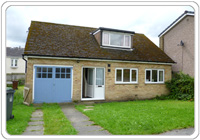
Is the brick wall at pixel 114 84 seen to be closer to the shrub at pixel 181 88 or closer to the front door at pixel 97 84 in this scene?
the front door at pixel 97 84

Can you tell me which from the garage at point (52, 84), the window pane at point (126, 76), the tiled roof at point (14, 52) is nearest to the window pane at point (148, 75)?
the window pane at point (126, 76)

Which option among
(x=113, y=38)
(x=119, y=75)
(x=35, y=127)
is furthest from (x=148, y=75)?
(x=35, y=127)

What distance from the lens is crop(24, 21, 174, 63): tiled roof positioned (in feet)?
38.9

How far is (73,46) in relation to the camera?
43.1 ft

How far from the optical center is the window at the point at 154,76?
1477 centimetres

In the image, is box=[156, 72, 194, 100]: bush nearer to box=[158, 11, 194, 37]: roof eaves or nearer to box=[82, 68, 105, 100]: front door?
box=[82, 68, 105, 100]: front door

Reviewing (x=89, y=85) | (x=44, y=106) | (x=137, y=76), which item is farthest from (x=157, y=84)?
(x=44, y=106)

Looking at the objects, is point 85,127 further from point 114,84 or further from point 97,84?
point 114,84

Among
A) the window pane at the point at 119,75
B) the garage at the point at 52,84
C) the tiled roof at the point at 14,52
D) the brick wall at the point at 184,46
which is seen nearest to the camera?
the garage at the point at 52,84

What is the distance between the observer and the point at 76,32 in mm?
15242

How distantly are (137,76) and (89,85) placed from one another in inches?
154

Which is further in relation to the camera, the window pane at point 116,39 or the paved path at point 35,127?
the window pane at point 116,39

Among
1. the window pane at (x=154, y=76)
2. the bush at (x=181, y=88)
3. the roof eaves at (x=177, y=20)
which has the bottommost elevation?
the bush at (x=181, y=88)

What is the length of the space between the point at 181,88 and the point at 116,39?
6.66 m
